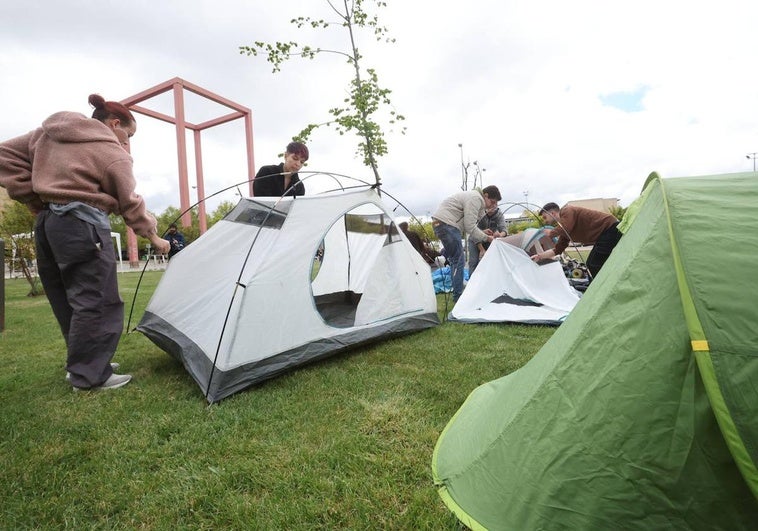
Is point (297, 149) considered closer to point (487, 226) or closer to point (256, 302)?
point (256, 302)

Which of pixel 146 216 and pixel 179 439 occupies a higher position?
pixel 146 216

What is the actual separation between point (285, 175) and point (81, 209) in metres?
1.65

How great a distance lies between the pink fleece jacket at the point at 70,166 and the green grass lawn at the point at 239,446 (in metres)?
1.15

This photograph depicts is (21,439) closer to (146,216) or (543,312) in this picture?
(146,216)

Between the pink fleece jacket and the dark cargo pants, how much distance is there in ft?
0.49

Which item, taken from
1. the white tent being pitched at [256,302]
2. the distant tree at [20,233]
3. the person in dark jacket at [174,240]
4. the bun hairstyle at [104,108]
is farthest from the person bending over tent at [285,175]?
the distant tree at [20,233]

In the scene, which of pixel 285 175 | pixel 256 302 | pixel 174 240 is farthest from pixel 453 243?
pixel 174 240

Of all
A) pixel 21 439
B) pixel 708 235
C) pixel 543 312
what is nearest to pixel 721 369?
pixel 708 235

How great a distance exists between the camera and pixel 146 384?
267 centimetres

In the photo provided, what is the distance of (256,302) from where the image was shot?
8.33 ft

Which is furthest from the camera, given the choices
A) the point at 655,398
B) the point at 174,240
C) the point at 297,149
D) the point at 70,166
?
the point at 174,240

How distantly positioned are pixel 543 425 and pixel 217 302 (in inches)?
83.8

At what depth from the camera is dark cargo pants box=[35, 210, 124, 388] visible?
2.33 metres

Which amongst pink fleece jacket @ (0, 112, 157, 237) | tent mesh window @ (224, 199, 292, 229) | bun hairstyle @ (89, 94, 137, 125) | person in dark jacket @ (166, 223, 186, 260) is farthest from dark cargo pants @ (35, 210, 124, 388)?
person in dark jacket @ (166, 223, 186, 260)
